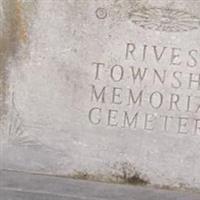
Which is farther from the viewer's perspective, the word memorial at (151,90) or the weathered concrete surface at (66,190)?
the word memorial at (151,90)

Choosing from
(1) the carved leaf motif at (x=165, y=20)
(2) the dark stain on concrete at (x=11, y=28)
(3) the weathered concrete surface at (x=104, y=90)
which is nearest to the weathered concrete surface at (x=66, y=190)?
(3) the weathered concrete surface at (x=104, y=90)

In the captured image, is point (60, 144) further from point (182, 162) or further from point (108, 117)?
point (182, 162)

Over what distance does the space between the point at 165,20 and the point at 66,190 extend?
1.25 m

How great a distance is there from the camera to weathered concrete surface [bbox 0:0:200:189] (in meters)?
4.68

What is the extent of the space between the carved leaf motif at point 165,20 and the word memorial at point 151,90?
0.44ft

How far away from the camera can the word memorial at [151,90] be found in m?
4.69

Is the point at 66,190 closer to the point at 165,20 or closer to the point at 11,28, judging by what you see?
the point at 11,28

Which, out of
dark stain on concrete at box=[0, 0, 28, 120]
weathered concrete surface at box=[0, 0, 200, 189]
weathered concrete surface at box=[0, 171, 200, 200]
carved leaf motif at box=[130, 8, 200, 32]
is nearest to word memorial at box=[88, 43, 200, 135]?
weathered concrete surface at box=[0, 0, 200, 189]

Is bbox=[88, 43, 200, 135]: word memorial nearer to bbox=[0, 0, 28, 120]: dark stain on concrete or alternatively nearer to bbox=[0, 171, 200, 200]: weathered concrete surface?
bbox=[0, 171, 200, 200]: weathered concrete surface

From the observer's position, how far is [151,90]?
15.5 ft

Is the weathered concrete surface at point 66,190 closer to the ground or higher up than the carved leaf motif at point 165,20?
closer to the ground

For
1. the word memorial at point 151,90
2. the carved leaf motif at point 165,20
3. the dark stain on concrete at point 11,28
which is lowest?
the word memorial at point 151,90

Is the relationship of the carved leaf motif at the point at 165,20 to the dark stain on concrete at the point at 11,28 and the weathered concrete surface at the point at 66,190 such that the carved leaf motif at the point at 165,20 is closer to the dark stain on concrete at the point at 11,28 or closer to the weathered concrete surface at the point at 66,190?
the dark stain on concrete at the point at 11,28

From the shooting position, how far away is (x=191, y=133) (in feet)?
15.5
